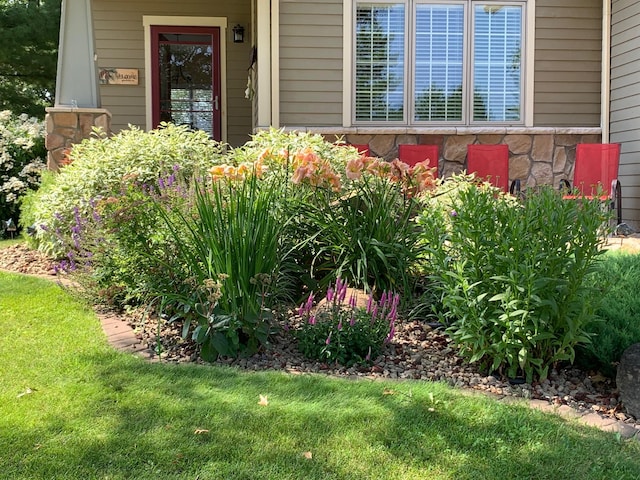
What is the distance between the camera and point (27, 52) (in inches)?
477

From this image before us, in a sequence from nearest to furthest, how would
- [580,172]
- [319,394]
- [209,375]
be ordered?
1. [319,394]
2. [209,375]
3. [580,172]

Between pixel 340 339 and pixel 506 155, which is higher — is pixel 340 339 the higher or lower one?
the lower one

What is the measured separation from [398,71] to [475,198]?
449 cm

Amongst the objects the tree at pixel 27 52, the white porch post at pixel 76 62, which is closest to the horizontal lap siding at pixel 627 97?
the white porch post at pixel 76 62

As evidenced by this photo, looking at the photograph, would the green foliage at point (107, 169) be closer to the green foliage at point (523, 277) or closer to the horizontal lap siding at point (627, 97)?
the green foliage at point (523, 277)

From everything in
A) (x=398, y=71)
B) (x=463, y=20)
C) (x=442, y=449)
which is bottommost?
(x=442, y=449)

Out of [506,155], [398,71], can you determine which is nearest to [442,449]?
[506,155]

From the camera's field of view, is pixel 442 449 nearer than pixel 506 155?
Yes

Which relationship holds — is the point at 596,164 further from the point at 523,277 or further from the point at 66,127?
the point at 66,127

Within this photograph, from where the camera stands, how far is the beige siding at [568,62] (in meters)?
6.69

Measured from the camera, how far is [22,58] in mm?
12133

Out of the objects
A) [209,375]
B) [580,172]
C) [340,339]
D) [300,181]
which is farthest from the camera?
[580,172]

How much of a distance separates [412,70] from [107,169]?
11.8 ft

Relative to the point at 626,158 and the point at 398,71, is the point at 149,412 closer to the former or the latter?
the point at 398,71
